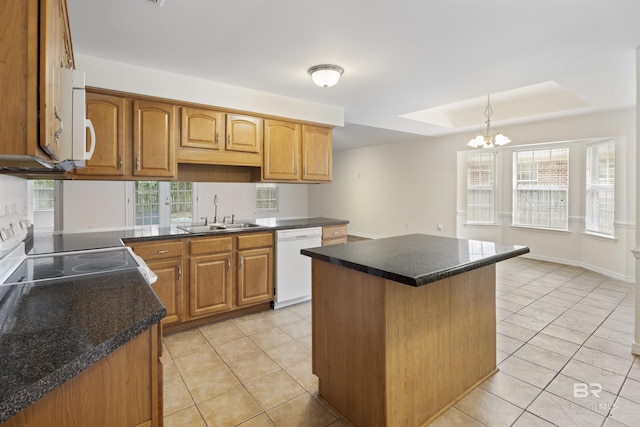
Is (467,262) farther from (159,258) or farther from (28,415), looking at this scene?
(159,258)

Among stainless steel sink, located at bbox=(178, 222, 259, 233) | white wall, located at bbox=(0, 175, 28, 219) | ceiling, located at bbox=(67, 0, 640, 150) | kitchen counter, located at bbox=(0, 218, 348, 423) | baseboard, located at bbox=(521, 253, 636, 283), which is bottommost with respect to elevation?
baseboard, located at bbox=(521, 253, 636, 283)

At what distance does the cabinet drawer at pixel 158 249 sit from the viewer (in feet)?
9.16

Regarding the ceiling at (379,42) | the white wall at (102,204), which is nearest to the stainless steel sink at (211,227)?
the ceiling at (379,42)

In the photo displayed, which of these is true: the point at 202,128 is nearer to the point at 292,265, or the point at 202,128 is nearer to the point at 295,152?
the point at 295,152

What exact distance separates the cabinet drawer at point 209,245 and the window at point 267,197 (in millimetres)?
5323

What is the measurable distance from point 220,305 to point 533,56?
3651 millimetres

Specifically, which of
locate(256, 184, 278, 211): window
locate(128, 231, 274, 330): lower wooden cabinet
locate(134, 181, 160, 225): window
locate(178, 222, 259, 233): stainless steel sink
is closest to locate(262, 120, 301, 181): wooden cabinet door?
locate(178, 222, 259, 233): stainless steel sink

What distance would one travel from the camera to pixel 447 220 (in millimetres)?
6719

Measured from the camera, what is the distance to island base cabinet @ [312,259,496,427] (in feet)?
5.45

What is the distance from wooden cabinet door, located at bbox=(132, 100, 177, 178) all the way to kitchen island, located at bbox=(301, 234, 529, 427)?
1914 mm

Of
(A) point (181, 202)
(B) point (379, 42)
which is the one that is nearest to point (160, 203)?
(A) point (181, 202)

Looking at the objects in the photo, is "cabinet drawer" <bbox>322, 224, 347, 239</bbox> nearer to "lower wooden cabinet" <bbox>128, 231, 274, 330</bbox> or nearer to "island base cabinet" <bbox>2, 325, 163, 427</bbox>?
"lower wooden cabinet" <bbox>128, 231, 274, 330</bbox>

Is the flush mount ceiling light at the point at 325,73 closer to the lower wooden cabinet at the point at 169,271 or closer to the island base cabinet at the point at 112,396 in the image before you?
the lower wooden cabinet at the point at 169,271

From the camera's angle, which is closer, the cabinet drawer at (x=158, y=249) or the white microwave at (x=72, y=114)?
the white microwave at (x=72, y=114)
